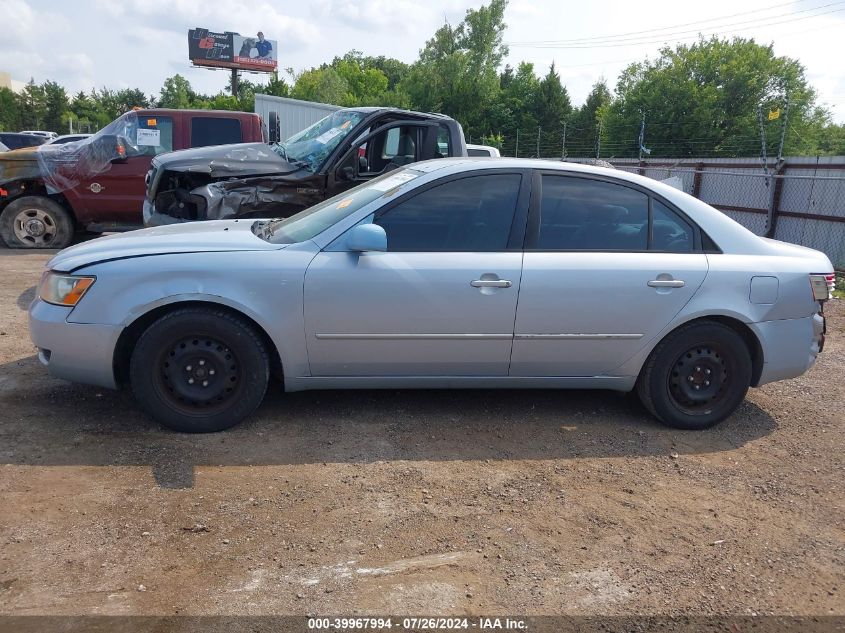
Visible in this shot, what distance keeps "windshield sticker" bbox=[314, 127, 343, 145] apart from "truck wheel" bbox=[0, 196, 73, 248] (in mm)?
4461

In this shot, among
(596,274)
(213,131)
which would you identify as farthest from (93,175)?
(596,274)

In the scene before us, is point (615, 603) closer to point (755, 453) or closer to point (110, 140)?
point (755, 453)

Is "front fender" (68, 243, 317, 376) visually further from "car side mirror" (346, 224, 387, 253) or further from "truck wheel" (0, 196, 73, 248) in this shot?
"truck wheel" (0, 196, 73, 248)

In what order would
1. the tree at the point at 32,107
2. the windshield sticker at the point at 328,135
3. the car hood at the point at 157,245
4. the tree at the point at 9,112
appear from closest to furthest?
the car hood at the point at 157,245 < the windshield sticker at the point at 328,135 < the tree at the point at 9,112 < the tree at the point at 32,107

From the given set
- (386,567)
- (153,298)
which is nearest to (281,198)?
(153,298)

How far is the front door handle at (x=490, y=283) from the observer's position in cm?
402

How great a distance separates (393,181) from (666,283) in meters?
1.83

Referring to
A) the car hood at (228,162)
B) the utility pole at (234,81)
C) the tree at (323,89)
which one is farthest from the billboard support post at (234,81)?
the car hood at (228,162)

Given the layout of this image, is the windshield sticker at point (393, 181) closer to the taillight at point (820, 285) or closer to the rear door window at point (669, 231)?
the rear door window at point (669, 231)

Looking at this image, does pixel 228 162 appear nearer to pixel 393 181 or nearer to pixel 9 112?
Answer: pixel 393 181

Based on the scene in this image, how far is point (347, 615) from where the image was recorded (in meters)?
2.56

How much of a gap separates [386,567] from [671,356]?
2.39 metres

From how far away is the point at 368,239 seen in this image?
3893 millimetres

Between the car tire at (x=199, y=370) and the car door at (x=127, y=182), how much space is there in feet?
21.9
